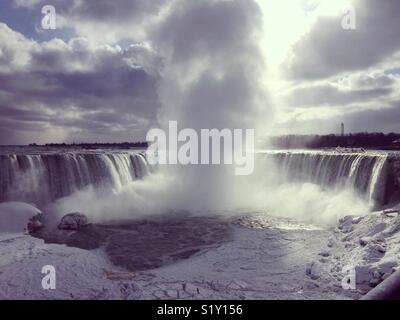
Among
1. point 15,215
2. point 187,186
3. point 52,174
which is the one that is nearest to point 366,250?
point 15,215

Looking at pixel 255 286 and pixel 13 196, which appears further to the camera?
pixel 13 196

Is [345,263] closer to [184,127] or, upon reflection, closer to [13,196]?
[13,196]

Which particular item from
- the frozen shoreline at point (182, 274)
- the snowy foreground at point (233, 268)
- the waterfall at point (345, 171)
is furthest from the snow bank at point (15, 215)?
the waterfall at point (345, 171)

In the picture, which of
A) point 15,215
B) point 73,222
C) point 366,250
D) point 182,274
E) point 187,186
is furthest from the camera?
point 187,186

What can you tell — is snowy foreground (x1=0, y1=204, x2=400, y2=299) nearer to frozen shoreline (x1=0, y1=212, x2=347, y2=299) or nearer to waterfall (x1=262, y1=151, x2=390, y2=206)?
frozen shoreline (x1=0, y1=212, x2=347, y2=299)

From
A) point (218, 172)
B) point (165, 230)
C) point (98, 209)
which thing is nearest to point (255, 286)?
point (165, 230)

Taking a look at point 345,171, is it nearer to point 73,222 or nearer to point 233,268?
point 233,268
